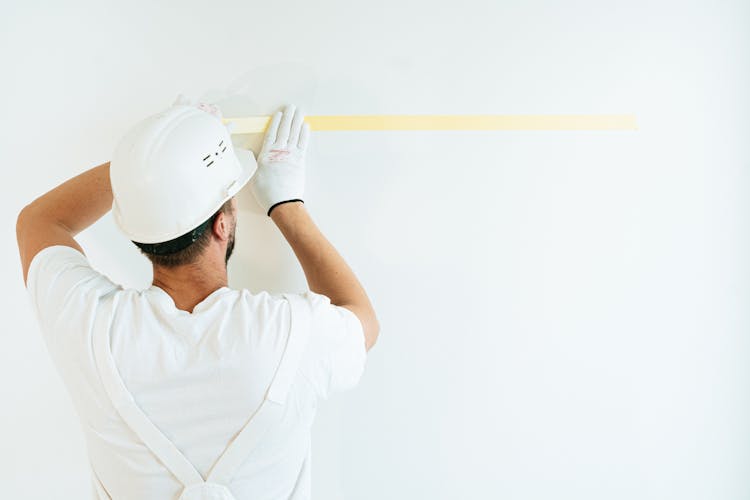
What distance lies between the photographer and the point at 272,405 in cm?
95

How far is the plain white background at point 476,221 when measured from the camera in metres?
1.31

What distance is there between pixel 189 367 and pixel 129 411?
131 millimetres

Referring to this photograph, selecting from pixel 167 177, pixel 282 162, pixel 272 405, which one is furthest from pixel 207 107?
pixel 272 405

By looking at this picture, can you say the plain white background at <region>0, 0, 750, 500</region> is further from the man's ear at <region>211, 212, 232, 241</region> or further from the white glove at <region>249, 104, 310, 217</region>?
the man's ear at <region>211, 212, 232, 241</region>

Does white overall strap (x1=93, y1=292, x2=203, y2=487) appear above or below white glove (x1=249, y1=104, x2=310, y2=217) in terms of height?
below

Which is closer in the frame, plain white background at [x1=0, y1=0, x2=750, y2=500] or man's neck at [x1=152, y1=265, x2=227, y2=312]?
man's neck at [x1=152, y1=265, x2=227, y2=312]

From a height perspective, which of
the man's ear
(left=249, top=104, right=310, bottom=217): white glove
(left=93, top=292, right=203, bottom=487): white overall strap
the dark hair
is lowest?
(left=93, top=292, right=203, bottom=487): white overall strap

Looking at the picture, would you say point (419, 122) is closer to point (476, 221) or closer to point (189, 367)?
point (476, 221)

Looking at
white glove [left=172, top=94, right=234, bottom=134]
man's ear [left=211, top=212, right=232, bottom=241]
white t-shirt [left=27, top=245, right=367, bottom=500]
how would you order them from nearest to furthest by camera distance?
white t-shirt [left=27, top=245, right=367, bottom=500], man's ear [left=211, top=212, right=232, bottom=241], white glove [left=172, top=94, right=234, bottom=134]

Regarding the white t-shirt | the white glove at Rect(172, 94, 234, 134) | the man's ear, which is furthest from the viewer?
the white glove at Rect(172, 94, 234, 134)

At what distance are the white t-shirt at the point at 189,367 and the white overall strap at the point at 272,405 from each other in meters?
0.01

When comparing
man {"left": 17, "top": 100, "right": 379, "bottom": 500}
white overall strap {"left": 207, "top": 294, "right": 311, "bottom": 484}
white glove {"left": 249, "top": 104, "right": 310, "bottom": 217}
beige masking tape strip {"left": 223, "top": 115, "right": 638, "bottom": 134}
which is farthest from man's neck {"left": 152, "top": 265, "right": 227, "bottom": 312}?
beige masking tape strip {"left": 223, "top": 115, "right": 638, "bottom": 134}

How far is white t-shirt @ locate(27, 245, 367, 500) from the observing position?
941mm

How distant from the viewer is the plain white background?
4.31 feet
